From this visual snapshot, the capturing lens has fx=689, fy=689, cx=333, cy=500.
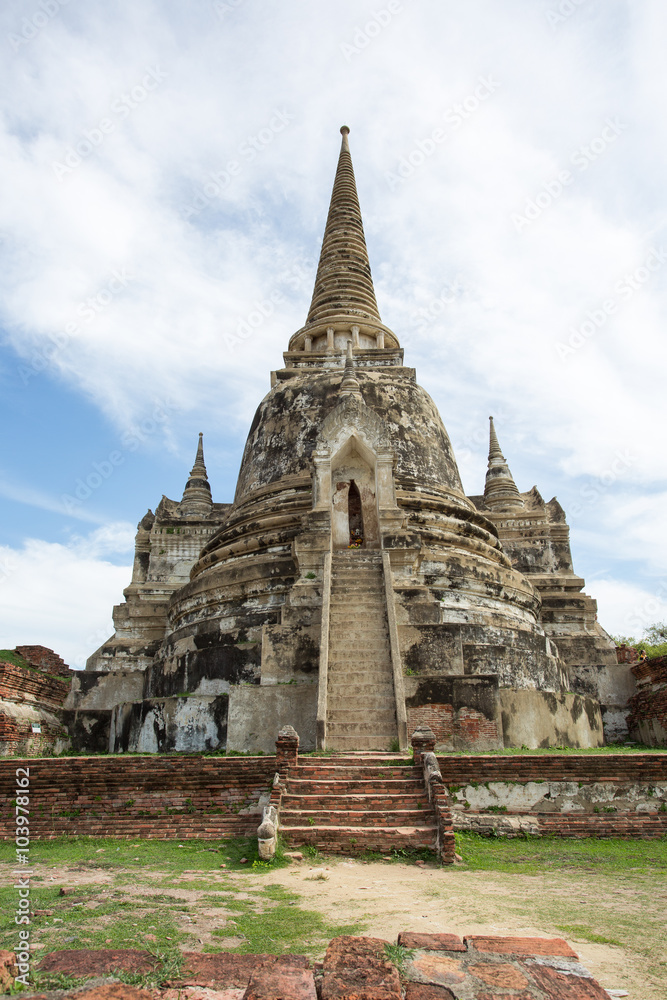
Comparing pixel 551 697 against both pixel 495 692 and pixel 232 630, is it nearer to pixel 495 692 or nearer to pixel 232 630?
pixel 495 692

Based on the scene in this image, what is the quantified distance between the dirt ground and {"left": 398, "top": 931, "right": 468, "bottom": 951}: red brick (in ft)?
1.47

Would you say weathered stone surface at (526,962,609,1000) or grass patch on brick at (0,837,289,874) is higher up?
weathered stone surface at (526,962,609,1000)

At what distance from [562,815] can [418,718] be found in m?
2.61

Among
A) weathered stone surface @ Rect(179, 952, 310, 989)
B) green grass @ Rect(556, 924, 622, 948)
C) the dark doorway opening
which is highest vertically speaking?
the dark doorway opening

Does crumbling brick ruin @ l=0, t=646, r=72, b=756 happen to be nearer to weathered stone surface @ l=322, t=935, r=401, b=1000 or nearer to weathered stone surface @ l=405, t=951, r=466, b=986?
weathered stone surface @ l=322, t=935, r=401, b=1000

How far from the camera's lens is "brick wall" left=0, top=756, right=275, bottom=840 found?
781 centimetres

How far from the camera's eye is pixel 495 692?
10250mm

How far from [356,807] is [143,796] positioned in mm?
2621

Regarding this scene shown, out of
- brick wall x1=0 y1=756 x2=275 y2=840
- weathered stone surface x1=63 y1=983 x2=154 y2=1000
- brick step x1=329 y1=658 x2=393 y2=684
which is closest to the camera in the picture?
weathered stone surface x1=63 y1=983 x2=154 y2=1000

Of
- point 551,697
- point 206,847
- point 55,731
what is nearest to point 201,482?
point 55,731

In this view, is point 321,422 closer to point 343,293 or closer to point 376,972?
point 343,293

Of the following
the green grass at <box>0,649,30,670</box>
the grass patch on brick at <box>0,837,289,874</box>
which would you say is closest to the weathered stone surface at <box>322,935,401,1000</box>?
the grass patch on brick at <box>0,837,289,874</box>

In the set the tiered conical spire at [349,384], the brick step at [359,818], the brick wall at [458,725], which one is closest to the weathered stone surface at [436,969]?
the brick step at [359,818]

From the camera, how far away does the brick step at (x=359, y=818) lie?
7.13 metres
